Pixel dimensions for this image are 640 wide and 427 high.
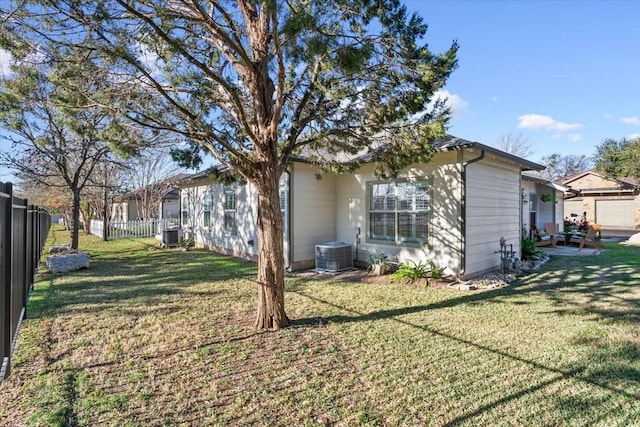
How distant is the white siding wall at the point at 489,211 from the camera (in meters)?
7.45

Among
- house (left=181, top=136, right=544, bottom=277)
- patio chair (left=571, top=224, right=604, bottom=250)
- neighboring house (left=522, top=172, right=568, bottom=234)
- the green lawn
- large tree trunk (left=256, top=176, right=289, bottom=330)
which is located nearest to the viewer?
the green lawn

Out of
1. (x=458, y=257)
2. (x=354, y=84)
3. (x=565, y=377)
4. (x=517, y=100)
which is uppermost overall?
(x=517, y=100)

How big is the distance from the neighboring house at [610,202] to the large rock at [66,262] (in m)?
27.8

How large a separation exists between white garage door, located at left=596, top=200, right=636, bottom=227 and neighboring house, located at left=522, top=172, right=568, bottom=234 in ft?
38.0

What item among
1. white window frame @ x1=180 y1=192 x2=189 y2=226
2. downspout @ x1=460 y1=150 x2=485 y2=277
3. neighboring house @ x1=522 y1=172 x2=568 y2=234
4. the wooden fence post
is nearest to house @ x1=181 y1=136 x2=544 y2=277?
downspout @ x1=460 y1=150 x2=485 y2=277

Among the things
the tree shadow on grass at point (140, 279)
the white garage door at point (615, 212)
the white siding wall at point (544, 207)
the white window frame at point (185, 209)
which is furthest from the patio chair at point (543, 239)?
the white garage door at point (615, 212)

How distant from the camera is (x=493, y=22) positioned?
8.52 metres

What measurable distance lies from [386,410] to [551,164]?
6181 centimetres

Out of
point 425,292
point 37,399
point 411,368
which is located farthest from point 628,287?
point 37,399

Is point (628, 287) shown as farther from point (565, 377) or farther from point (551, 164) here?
point (551, 164)

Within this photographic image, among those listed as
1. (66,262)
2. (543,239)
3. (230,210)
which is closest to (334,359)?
(66,262)

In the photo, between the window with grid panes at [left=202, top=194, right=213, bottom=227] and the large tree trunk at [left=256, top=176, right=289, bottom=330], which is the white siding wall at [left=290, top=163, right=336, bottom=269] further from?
the window with grid panes at [left=202, top=194, right=213, bottom=227]

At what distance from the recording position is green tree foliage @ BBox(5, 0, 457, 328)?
11.9ft

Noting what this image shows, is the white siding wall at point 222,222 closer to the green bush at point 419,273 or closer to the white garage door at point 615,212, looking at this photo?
the green bush at point 419,273
